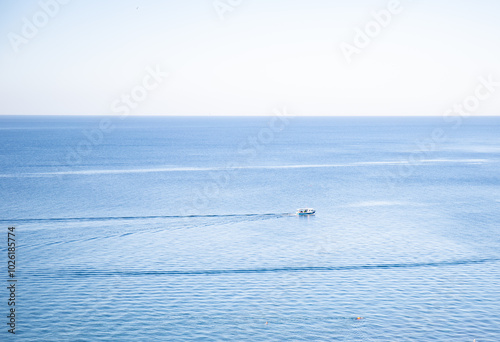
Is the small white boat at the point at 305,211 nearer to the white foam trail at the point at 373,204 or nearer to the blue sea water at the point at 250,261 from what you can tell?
the blue sea water at the point at 250,261

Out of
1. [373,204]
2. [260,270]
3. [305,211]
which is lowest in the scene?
[260,270]

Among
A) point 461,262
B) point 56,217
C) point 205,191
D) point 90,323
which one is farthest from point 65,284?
point 205,191

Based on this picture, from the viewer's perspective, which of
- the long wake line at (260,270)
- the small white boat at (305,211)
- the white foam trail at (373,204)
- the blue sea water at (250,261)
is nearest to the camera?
the blue sea water at (250,261)

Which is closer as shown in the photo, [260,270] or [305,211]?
[260,270]

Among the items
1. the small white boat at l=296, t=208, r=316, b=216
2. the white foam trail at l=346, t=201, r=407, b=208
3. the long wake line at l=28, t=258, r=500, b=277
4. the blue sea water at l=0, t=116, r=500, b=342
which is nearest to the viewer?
the blue sea water at l=0, t=116, r=500, b=342

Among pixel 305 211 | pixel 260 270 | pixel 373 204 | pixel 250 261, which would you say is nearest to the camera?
pixel 260 270

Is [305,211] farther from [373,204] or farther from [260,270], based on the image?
[260,270]

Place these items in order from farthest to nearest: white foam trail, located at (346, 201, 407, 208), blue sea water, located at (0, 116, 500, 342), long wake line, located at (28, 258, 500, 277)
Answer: white foam trail, located at (346, 201, 407, 208) → long wake line, located at (28, 258, 500, 277) → blue sea water, located at (0, 116, 500, 342)

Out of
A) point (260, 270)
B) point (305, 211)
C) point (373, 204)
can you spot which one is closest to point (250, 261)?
point (260, 270)

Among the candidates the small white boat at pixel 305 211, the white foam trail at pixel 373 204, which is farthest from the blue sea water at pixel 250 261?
the small white boat at pixel 305 211

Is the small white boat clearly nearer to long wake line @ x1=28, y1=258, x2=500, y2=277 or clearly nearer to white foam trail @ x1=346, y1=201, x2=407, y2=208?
white foam trail @ x1=346, y1=201, x2=407, y2=208

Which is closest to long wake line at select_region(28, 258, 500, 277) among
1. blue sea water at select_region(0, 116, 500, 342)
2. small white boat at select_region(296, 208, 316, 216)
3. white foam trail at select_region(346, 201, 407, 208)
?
blue sea water at select_region(0, 116, 500, 342)

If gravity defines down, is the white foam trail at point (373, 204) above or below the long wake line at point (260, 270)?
above
